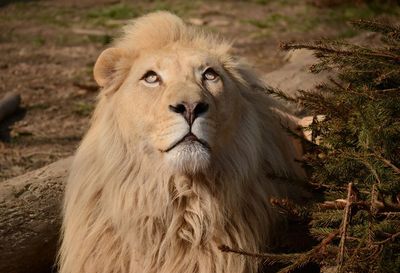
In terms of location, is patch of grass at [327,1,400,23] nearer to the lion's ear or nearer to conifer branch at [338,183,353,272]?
the lion's ear

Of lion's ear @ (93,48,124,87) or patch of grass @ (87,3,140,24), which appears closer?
lion's ear @ (93,48,124,87)

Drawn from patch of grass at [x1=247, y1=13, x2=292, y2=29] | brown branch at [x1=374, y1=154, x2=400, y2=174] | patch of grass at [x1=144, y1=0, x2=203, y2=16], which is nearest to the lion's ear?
brown branch at [x1=374, y1=154, x2=400, y2=174]

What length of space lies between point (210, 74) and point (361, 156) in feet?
3.04

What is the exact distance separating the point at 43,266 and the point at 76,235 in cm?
79

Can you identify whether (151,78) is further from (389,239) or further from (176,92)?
(389,239)

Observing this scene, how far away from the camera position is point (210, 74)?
11.8ft

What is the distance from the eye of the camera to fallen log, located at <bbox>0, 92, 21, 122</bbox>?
637cm

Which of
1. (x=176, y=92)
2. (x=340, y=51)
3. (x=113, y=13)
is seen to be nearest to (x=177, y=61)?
(x=176, y=92)

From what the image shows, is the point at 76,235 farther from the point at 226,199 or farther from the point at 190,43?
the point at 190,43

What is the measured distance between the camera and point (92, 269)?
12.0ft

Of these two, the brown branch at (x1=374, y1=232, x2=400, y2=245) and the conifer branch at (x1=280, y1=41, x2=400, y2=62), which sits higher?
the conifer branch at (x1=280, y1=41, x2=400, y2=62)

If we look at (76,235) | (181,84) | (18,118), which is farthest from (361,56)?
(18,118)

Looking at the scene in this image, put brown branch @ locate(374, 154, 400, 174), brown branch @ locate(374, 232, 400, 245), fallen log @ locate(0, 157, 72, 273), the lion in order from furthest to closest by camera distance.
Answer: fallen log @ locate(0, 157, 72, 273) < the lion < brown branch @ locate(374, 154, 400, 174) < brown branch @ locate(374, 232, 400, 245)

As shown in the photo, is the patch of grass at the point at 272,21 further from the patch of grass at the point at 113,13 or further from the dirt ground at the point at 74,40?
the patch of grass at the point at 113,13
